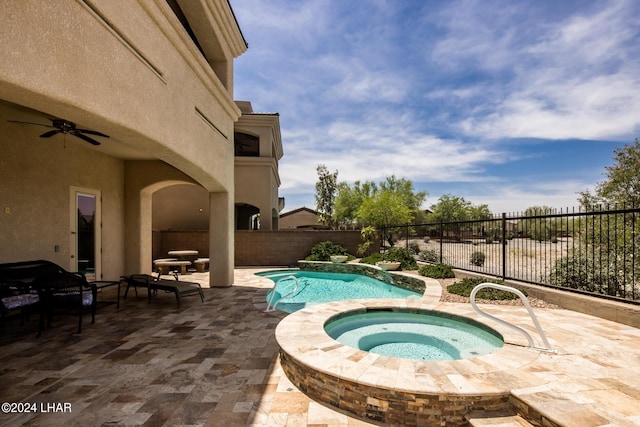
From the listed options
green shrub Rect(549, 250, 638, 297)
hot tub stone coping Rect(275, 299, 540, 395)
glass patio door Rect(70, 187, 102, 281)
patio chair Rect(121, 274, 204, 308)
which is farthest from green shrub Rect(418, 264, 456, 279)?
glass patio door Rect(70, 187, 102, 281)

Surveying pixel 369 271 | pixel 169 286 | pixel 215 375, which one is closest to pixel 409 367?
pixel 215 375

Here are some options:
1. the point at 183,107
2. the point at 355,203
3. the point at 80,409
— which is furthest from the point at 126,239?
the point at 355,203

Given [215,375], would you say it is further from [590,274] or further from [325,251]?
[325,251]

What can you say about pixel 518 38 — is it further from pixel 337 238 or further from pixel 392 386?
pixel 337 238

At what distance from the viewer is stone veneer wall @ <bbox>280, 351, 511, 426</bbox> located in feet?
9.77

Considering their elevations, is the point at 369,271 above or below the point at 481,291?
below

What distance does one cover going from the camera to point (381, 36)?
10023 mm

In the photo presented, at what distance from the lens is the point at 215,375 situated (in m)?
4.02

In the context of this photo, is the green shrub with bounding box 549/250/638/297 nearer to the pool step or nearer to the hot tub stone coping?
the hot tub stone coping

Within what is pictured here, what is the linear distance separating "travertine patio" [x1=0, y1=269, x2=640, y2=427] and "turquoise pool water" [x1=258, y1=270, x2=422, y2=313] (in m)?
3.04

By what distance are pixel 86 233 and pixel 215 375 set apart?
7826 millimetres

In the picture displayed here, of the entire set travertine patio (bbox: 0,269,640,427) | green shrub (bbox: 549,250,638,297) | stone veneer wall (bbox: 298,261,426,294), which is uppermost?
green shrub (bbox: 549,250,638,297)

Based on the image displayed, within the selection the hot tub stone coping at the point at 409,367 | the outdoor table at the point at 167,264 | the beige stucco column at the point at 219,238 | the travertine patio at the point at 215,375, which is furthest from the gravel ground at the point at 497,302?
the outdoor table at the point at 167,264

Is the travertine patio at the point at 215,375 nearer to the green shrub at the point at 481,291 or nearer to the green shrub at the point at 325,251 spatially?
the green shrub at the point at 481,291
